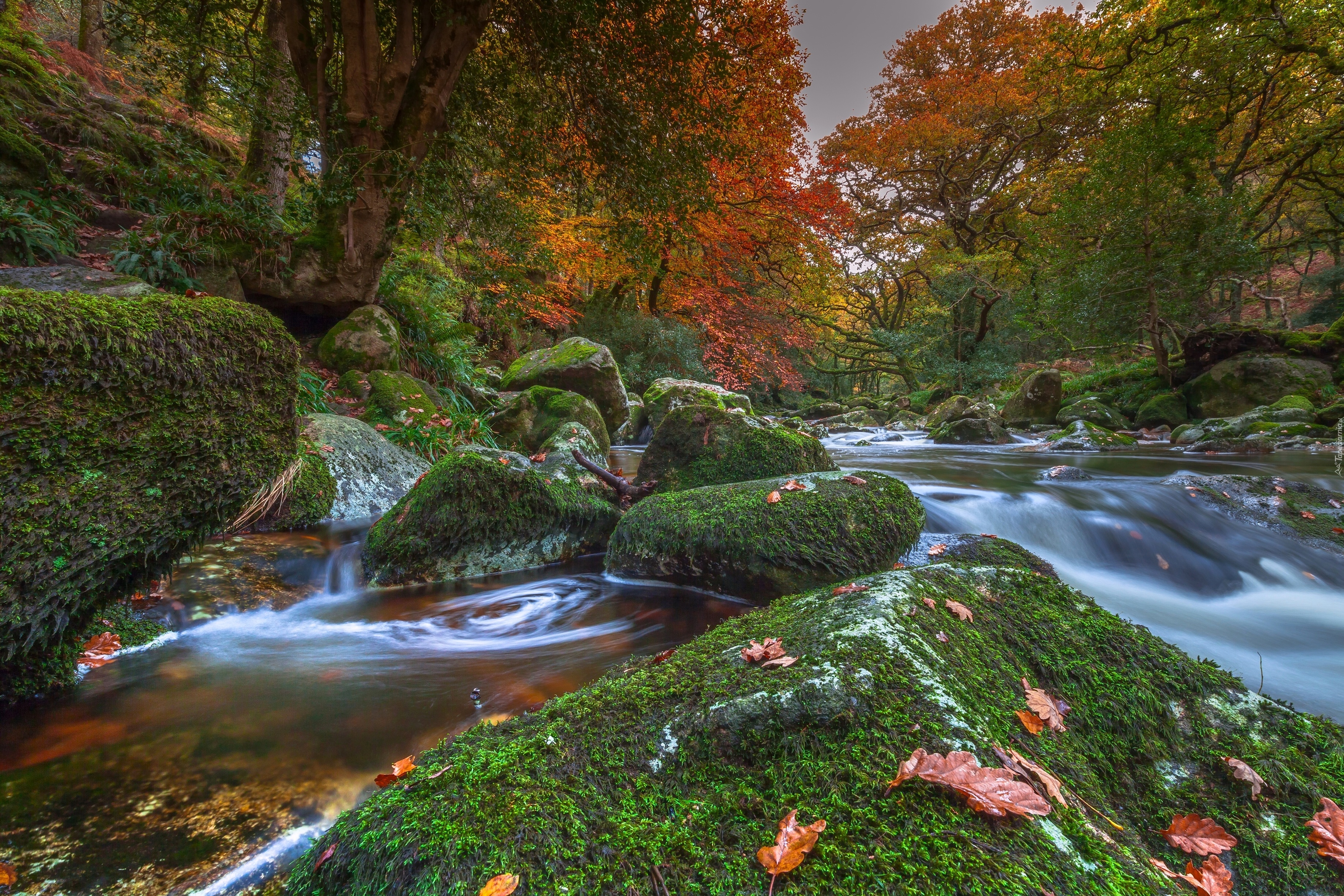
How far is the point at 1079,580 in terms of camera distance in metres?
4.53

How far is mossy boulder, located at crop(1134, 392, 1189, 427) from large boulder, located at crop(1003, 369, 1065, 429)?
2.03m

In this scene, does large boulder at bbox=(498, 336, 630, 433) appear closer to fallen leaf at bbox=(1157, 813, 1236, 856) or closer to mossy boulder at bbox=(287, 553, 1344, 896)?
mossy boulder at bbox=(287, 553, 1344, 896)

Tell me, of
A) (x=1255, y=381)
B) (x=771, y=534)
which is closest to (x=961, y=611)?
(x=771, y=534)

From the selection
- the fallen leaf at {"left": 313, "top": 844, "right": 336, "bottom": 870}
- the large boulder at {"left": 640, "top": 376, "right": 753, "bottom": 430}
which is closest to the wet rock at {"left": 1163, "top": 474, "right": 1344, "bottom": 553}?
the large boulder at {"left": 640, "top": 376, "right": 753, "bottom": 430}

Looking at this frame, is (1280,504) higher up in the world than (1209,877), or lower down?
higher up

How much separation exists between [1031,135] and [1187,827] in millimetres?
23981

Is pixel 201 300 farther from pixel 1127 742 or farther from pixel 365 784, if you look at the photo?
pixel 1127 742

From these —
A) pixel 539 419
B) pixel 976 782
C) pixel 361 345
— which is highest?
pixel 361 345

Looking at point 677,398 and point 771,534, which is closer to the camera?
point 771,534

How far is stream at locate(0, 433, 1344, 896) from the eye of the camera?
5.08 ft

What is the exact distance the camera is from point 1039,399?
603 inches

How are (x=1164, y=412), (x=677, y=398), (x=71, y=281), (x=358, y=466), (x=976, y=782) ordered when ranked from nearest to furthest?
(x=976, y=782), (x=71, y=281), (x=358, y=466), (x=677, y=398), (x=1164, y=412)

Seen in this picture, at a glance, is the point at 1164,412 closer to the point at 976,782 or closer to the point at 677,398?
the point at 677,398

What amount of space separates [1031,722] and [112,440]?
304 cm
